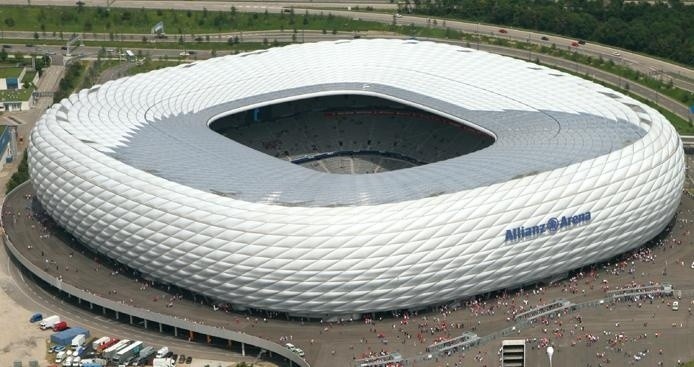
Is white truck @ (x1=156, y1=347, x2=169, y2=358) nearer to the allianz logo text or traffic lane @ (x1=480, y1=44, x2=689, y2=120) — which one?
the allianz logo text

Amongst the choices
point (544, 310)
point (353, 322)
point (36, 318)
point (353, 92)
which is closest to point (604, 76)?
point (353, 92)

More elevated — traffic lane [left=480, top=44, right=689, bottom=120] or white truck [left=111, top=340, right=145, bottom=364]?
traffic lane [left=480, top=44, right=689, bottom=120]

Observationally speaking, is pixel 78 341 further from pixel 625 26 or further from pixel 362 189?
pixel 625 26

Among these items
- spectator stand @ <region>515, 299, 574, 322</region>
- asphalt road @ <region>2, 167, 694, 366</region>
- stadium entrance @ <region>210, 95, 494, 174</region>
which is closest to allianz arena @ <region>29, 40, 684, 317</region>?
stadium entrance @ <region>210, 95, 494, 174</region>

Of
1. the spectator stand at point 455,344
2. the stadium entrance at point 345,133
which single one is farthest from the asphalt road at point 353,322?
the stadium entrance at point 345,133

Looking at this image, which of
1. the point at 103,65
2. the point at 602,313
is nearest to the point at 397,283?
the point at 602,313

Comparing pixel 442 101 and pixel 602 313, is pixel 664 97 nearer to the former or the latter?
pixel 442 101

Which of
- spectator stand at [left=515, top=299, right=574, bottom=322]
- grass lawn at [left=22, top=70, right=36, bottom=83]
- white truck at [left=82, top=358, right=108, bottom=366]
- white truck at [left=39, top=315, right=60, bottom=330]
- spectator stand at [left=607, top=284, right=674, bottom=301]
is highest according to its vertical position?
grass lawn at [left=22, top=70, right=36, bottom=83]
